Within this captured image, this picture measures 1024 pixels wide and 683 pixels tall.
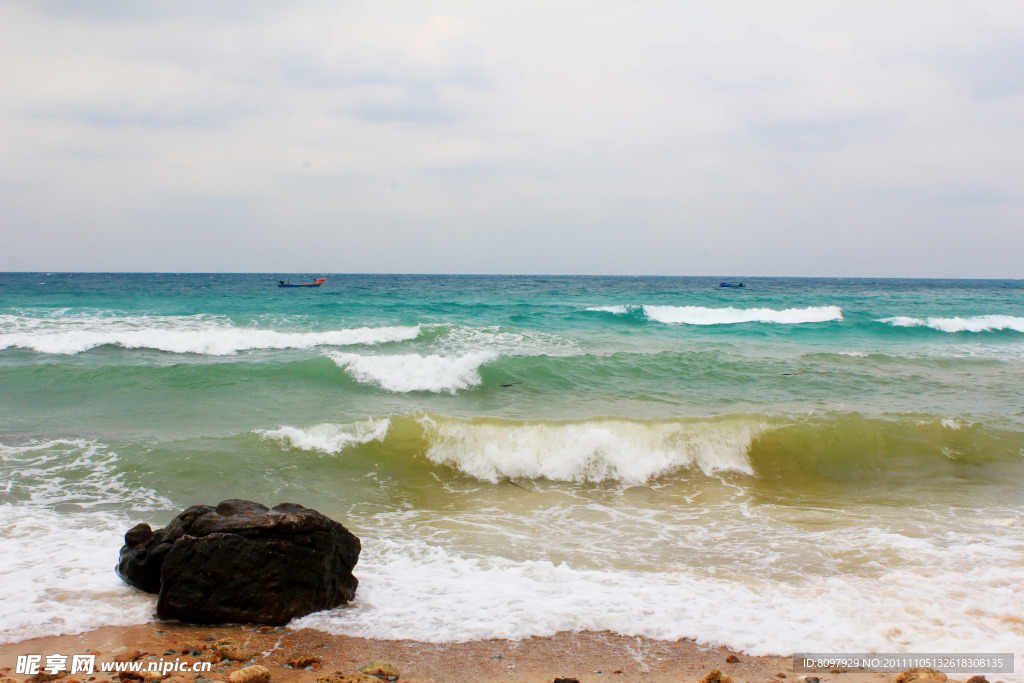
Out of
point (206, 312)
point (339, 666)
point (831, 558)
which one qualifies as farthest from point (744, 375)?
point (206, 312)

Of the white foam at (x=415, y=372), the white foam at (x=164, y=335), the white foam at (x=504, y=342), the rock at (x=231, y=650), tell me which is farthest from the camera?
the white foam at (x=504, y=342)

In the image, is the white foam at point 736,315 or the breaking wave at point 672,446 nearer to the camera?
the breaking wave at point 672,446

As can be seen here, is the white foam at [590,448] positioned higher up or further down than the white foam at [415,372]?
further down

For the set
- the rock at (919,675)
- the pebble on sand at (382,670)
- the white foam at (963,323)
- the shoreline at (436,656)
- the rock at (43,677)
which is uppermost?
the white foam at (963,323)

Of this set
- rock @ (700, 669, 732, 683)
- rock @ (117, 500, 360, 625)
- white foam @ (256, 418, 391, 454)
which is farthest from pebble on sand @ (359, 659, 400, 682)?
white foam @ (256, 418, 391, 454)

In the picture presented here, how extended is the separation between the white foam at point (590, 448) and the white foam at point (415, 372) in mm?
3730

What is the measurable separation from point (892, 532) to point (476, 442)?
5464mm

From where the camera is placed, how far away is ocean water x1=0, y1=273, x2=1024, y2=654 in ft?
15.0

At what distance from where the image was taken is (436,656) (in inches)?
157

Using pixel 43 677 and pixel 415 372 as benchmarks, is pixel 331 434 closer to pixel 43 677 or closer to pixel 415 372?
pixel 415 372

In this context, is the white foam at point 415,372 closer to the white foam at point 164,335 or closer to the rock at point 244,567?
the white foam at point 164,335

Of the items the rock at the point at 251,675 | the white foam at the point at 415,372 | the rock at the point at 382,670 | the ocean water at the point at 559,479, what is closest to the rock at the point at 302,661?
the rock at the point at 251,675

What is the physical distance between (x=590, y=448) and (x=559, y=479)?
75 cm

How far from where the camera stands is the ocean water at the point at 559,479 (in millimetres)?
4582
